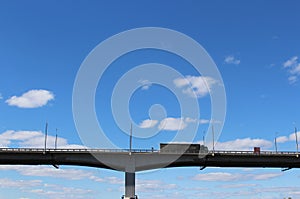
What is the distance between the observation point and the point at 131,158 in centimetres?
10281

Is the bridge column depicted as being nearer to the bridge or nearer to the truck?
the bridge

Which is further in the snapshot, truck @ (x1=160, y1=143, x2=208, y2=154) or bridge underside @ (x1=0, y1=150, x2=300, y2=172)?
truck @ (x1=160, y1=143, x2=208, y2=154)

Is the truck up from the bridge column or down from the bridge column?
up

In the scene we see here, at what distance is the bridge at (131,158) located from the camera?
10094cm

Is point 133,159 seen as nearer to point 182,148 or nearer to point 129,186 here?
point 129,186

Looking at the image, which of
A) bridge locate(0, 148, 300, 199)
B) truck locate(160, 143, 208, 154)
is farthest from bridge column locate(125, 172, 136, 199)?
truck locate(160, 143, 208, 154)

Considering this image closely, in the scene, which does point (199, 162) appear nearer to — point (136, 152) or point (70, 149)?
point (136, 152)

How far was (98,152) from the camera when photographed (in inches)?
3954

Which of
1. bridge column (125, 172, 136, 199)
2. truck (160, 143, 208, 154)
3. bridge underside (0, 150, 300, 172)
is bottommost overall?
bridge column (125, 172, 136, 199)

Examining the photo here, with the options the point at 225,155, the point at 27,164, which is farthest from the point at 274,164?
the point at 27,164

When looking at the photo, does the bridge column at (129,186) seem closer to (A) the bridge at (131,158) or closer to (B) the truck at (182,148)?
(A) the bridge at (131,158)

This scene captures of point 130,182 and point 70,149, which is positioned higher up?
point 70,149

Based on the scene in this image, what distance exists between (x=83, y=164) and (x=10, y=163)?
18148 mm

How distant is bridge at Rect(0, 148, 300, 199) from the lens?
331 ft
